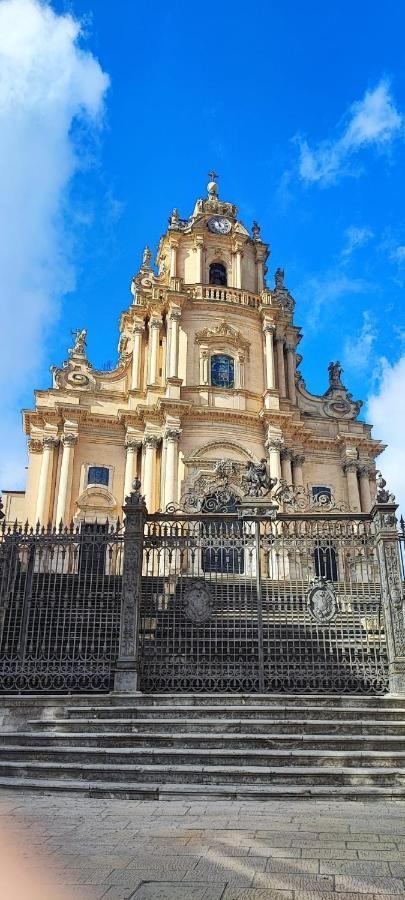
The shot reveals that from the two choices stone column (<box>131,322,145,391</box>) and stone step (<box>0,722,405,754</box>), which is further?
stone column (<box>131,322,145,391</box>)

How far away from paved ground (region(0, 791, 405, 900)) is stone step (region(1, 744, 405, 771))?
891 mm

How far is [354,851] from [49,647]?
7126mm

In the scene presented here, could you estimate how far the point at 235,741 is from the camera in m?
9.06

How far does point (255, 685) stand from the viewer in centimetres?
1145

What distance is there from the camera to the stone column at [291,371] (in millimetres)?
32594

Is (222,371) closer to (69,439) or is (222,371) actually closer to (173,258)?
(173,258)

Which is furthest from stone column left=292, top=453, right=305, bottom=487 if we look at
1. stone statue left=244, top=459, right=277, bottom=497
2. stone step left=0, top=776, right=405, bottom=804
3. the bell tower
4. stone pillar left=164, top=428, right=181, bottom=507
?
stone step left=0, top=776, right=405, bottom=804

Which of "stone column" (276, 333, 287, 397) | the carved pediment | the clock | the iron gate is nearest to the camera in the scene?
the iron gate

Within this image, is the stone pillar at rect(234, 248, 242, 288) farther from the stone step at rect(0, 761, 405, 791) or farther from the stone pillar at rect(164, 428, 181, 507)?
the stone step at rect(0, 761, 405, 791)

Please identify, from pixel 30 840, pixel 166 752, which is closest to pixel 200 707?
pixel 166 752

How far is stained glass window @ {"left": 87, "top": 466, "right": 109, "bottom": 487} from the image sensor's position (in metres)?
29.0

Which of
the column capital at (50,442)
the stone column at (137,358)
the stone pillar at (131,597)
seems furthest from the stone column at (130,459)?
the stone pillar at (131,597)

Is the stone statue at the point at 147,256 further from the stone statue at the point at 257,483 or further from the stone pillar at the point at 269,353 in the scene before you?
the stone statue at the point at 257,483

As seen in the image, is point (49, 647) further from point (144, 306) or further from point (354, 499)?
point (144, 306)
